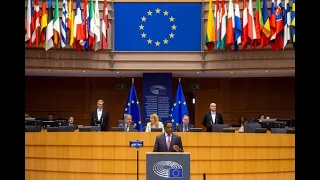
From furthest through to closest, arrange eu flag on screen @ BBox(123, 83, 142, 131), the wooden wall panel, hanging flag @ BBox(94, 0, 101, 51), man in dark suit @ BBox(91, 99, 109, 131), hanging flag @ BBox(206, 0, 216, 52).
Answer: the wooden wall panel
hanging flag @ BBox(206, 0, 216, 52)
hanging flag @ BBox(94, 0, 101, 51)
eu flag on screen @ BBox(123, 83, 142, 131)
man in dark suit @ BBox(91, 99, 109, 131)

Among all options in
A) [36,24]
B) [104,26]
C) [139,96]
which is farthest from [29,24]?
[139,96]

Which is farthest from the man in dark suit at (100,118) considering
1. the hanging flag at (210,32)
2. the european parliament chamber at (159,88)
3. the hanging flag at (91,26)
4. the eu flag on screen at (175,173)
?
the hanging flag at (210,32)

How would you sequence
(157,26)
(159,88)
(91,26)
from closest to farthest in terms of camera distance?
(91,26)
(157,26)
(159,88)

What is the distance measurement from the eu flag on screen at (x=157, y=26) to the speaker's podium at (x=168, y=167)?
31.4 ft

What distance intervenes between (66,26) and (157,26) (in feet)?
10.9

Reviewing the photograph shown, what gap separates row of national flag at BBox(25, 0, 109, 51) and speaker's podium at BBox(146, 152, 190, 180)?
29.5 feet

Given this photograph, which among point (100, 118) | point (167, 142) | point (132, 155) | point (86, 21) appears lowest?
point (132, 155)

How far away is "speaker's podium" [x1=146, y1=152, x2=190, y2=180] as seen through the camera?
8.55 metres

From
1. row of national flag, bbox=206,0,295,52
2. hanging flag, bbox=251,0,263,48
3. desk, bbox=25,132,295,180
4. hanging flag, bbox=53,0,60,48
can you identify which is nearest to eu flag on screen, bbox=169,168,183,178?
desk, bbox=25,132,295,180

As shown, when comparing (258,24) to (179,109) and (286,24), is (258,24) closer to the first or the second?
(286,24)

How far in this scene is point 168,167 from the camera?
28.2 feet

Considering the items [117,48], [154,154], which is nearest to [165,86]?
[117,48]

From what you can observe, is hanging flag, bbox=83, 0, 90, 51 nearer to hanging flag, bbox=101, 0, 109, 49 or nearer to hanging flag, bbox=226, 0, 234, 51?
hanging flag, bbox=101, 0, 109, 49

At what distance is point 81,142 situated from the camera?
35.8 feet
